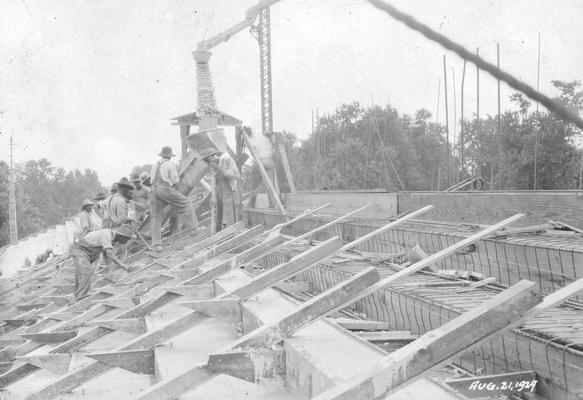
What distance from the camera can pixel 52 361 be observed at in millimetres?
4801

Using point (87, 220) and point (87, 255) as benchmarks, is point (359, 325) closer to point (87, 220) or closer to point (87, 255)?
point (87, 255)

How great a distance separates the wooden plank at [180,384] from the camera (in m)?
2.62

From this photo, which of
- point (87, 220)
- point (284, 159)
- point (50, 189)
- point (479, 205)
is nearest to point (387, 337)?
point (479, 205)

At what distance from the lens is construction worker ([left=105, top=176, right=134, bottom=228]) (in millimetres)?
11070

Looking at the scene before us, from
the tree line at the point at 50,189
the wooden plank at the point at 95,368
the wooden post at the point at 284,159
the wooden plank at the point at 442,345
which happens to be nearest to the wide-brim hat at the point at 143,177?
the wooden post at the point at 284,159

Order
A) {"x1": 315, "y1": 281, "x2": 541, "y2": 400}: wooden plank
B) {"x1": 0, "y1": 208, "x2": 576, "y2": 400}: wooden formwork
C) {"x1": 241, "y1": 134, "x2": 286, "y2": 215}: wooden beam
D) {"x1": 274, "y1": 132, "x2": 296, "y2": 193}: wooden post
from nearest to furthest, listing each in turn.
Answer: {"x1": 315, "y1": 281, "x2": 541, "y2": 400}: wooden plank
{"x1": 0, "y1": 208, "x2": 576, "y2": 400}: wooden formwork
{"x1": 241, "y1": 134, "x2": 286, "y2": 215}: wooden beam
{"x1": 274, "y1": 132, "x2": 296, "y2": 193}: wooden post

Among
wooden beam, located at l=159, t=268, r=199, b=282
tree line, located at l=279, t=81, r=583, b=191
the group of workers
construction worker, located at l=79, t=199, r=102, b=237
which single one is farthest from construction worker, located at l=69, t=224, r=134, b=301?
tree line, located at l=279, t=81, r=583, b=191

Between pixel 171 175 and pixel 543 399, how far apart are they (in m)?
8.43

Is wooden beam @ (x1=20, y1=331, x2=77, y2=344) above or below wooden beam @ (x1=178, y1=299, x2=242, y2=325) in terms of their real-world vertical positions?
below

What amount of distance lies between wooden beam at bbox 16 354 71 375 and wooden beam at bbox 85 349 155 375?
1.39 m

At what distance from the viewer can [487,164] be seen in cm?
2759

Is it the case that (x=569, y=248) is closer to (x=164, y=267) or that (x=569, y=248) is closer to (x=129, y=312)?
(x=129, y=312)

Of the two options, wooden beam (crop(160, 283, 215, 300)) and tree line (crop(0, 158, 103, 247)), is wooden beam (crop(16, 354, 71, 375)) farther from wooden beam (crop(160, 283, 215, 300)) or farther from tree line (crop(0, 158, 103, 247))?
tree line (crop(0, 158, 103, 247))

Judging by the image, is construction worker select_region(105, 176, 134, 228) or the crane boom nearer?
construction worker select_region(105, 176, 134, 228)
